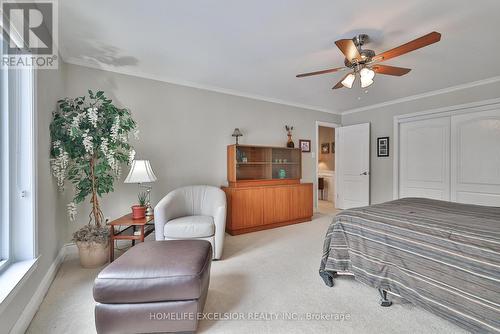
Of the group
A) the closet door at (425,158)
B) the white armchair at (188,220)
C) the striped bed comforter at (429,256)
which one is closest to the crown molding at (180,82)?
the white armchair at (188,220)

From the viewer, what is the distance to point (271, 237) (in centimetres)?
341

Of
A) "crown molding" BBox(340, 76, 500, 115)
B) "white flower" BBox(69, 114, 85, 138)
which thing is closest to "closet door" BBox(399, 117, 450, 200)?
"crown molding" BBox(340, 76, 500, 115)

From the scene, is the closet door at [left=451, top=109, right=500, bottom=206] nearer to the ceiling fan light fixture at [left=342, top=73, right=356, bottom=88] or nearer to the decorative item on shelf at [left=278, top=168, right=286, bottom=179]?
the ceiling fan light fixture at [left=342, top=73, right=356, bottom=88]

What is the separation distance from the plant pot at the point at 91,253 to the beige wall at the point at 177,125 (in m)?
0.60

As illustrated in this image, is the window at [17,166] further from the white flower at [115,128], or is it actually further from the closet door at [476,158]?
the closet door at [476,158]

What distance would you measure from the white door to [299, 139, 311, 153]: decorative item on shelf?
907 millimetres

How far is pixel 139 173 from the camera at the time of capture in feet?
8.59

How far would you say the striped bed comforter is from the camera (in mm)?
1307

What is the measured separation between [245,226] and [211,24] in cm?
270

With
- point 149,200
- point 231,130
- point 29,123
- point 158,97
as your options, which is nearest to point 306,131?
point 231,130

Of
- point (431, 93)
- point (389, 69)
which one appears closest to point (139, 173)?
point (389, 69)

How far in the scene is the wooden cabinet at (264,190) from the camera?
3516mm

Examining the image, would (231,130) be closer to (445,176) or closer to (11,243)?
(11,243)

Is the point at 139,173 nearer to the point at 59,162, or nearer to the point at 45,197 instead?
the point at 59,162
